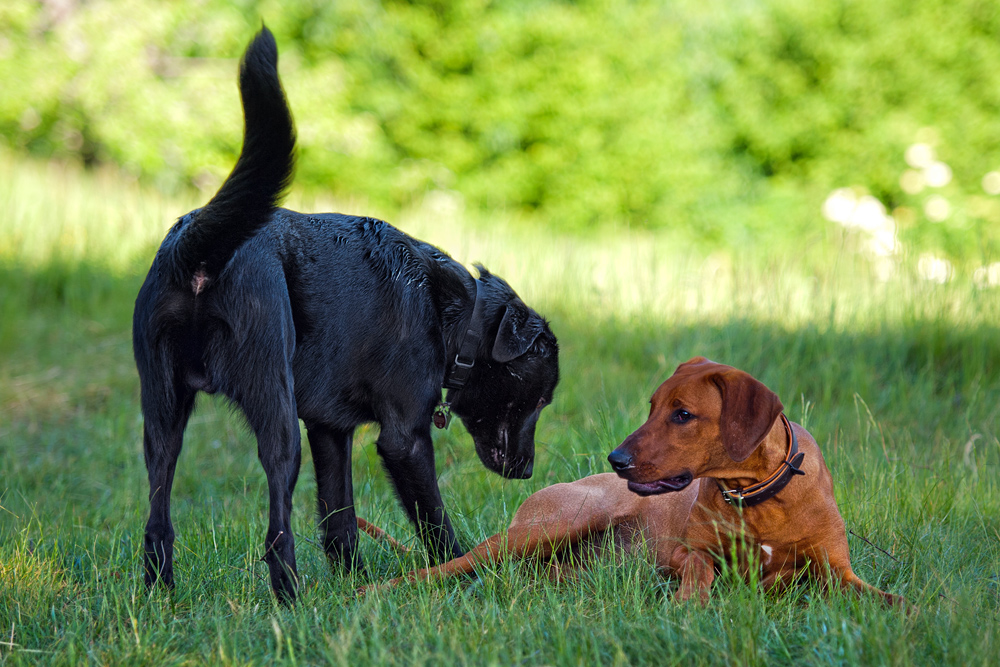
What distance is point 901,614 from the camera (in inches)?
94.7

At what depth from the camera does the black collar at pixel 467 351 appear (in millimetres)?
3451

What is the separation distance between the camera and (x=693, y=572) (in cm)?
289

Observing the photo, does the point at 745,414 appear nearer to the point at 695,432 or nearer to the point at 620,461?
the point at 695,432

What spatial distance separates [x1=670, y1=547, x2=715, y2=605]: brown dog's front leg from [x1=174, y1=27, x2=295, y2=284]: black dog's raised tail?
1909mm

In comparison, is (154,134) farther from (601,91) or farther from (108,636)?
(108,636)

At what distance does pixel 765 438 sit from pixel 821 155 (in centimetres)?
1400

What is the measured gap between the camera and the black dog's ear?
3.55m

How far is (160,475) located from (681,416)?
1821 mm

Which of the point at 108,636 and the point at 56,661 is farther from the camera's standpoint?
the point at 108,636

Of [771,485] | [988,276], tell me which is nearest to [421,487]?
[771,485]

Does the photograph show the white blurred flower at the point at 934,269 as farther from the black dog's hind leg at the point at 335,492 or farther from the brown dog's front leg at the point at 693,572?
the black dog's hind leg at the point at 335,492

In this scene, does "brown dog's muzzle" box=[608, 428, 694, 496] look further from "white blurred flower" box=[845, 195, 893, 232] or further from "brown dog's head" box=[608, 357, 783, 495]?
"white blurred flower" box=[845, 195, 893, 232]

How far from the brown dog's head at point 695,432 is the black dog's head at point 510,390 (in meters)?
0.90

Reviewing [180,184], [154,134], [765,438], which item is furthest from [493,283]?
[180,184]
